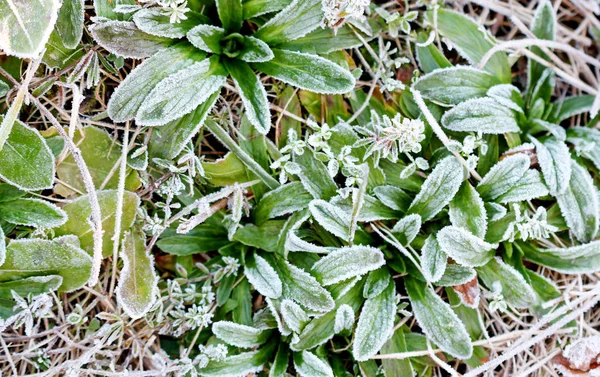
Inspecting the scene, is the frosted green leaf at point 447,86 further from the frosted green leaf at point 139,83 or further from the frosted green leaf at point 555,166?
the frosted green leaf at point 139,83

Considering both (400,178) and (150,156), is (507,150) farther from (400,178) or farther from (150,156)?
(150,156)

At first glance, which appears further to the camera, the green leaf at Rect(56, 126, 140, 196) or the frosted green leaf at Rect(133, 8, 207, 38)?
the green leaf at Rect(56, 126, 140, 196)

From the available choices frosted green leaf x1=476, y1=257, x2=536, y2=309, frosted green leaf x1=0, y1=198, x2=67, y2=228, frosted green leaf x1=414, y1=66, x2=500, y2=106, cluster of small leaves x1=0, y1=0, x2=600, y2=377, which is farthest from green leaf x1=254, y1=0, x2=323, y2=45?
frosted green leaf x1=476, y1=257, x2=536, y2=309

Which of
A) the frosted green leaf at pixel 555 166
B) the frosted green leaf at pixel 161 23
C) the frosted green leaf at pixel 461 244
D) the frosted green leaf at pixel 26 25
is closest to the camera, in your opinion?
the frosted green leaf at pixel 26 25

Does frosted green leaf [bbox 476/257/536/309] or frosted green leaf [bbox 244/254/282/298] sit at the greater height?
frosted green leaf [bbox 244/254/282/298]

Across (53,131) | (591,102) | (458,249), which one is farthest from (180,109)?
(591,102)

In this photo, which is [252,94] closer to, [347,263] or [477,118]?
[347,263]

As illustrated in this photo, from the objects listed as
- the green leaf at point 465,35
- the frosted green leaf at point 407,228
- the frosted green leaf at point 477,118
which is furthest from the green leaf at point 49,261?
the green leaf at point 465,35

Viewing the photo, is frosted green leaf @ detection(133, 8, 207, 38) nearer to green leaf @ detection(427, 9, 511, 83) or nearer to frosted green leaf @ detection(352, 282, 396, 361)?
green leaf @ detection(427, 9, 511, 83)
